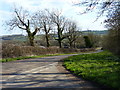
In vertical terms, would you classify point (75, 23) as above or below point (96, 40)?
above

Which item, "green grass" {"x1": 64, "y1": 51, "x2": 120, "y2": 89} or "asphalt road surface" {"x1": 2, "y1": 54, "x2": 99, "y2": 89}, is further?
"asphalt road surface" {"x1": 2, "y1": 54, "x2": 99, "y2": 89}

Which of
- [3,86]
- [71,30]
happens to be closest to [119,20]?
[3,86]

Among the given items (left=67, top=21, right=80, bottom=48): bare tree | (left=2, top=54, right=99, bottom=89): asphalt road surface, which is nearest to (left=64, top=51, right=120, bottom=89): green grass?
(left=2, top=54, right=99, bottom=89): asphalt road surface

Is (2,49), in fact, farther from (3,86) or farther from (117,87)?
(117,87)

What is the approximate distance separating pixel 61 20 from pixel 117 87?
4694cm

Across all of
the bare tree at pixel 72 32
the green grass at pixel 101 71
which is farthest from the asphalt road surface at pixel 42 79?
the bare tree at pixel 72 32

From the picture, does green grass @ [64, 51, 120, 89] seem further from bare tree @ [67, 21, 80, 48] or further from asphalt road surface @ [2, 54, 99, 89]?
bare tree @ [67, 21, 80, 48]

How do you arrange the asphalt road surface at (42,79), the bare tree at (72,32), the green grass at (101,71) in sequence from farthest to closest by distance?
the bare tree at (72,32), the asphalt road surface at (42,79), the green grass at (101,71)

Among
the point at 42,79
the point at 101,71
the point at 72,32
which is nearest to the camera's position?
the point at 42,79

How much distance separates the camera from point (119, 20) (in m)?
11.5

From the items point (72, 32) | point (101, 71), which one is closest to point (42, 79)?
point (101, 71)

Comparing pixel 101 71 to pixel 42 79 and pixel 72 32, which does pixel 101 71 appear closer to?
pixel 42 79

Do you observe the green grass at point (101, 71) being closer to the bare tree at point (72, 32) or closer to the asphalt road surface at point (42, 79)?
the asphalt road surface at point (42, 79)

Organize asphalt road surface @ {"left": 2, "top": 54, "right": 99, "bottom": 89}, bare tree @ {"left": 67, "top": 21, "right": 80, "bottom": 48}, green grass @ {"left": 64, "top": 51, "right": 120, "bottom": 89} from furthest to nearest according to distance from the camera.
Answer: bare tree @ {"left": 67, "top": 21, "right": 80, "bottom": 48}, asphalt road surface @ {"left": 2, "top": 54, "right": 99, "bottom": 89}, green grass @ {"left": 64, "top": 51, "right": 120, "bottom": 89}
